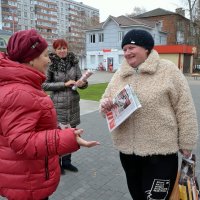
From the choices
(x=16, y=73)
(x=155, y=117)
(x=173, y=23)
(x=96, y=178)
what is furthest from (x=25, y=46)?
(x=173, y=23)

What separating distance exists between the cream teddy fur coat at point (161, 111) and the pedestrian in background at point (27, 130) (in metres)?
0.76

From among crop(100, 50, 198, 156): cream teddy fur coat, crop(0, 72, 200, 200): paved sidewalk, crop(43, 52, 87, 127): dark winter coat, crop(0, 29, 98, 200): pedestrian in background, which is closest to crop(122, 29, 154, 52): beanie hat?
crop(100, 50, 198, 156): cream teddy fur coat

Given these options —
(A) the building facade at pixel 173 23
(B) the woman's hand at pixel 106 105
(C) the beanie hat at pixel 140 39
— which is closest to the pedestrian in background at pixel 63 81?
(B) the woman's hand at pixel 106 105

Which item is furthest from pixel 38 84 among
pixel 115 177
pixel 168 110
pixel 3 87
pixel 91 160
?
pixel 91 160

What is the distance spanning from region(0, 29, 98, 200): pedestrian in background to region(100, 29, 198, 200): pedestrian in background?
0.76 m

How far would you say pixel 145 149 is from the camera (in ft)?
8.09

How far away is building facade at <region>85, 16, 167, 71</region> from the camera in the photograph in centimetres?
4200

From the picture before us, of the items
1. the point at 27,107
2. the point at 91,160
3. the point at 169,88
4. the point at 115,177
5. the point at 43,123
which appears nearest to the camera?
the point at 27,107

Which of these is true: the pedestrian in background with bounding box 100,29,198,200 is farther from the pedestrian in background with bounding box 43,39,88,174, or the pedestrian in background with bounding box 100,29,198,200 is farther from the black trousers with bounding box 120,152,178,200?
the pedestrian in background with bounding box 43,39,88,174

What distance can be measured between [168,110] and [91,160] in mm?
2788

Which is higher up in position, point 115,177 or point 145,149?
point 145,149

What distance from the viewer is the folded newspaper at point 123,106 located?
2.33m

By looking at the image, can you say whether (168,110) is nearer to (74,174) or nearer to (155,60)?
(155,60)

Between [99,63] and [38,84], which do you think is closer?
[38,84]
